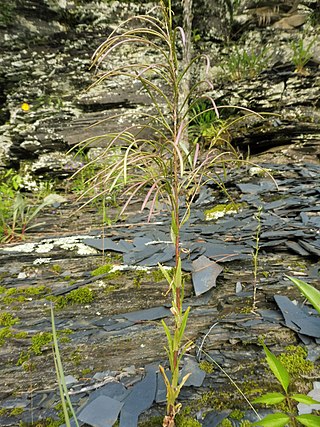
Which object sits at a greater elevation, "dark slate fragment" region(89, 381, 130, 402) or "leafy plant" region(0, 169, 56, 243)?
"leafy plant" region(0, 169, 56, 243)

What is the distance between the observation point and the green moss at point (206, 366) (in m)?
1.18

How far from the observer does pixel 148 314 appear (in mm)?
1537

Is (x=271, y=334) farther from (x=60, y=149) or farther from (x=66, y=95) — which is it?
(x=66, y=95)

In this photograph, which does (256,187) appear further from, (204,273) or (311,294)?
(311,294)

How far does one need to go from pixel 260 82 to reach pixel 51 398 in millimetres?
4664

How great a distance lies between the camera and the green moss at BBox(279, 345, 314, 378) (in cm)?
115

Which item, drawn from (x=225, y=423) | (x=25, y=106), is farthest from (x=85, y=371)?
(x=25, y=106)

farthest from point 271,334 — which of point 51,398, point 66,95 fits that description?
point 66,95

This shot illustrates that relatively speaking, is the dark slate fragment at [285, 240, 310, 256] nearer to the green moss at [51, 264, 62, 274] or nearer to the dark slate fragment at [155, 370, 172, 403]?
the dark slate fragment at [155, 370, 172, 403]

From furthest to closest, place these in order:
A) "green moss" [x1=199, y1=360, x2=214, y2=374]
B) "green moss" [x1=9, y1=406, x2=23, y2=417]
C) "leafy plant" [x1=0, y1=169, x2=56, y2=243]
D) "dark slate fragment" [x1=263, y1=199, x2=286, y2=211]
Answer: "leafy plant" [x1=0, y1=169, x2=56, y2=243], "dark slate fragment" [x1=263, y1=199, x2=286, y2=211], "green moss" [x1=199, y1=360, x2=214, y2=374], "green moss" [x1=9, y1=406, x2=23, y2=417]

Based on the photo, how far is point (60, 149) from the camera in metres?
4.69

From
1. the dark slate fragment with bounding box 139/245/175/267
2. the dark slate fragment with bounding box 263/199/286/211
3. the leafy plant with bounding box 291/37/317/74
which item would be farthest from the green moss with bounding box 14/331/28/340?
the leafy plant with bounding box 291/37/317/74

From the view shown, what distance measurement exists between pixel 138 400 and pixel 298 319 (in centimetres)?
77

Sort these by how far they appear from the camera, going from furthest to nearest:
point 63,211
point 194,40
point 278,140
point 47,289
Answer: point 194,40, point 278,140, point 63,211, point 47,289
